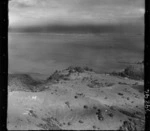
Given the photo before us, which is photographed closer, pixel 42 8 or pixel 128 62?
pixel 42 8

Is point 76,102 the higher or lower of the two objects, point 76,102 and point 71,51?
the lower

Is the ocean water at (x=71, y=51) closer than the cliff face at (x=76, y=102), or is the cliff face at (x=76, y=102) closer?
the cliff face at (x=76, y=102)

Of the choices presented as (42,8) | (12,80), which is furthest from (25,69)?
(42,8)
